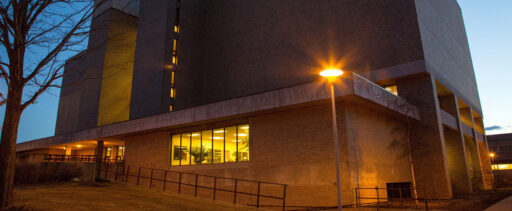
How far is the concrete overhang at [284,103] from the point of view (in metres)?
18.3

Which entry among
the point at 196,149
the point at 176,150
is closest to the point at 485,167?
the point at 196,149

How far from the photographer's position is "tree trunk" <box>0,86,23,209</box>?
981cm

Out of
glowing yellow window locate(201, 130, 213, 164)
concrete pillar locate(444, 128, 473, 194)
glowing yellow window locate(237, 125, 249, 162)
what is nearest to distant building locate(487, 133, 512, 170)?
→ concrete pillar locate(444, 128, 473, 194)

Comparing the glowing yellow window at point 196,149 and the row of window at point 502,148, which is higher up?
the row of window at point 502,148

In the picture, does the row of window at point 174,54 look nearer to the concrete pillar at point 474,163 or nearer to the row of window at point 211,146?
the row of window at point 211,146

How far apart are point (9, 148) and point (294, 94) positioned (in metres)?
13.8

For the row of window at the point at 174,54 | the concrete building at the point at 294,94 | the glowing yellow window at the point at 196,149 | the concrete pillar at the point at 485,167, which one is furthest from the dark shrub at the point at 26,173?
the concrete pillar at the point at 485,167

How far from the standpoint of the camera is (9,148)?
1013 centimetres

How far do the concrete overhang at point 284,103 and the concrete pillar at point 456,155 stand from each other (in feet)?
27.5

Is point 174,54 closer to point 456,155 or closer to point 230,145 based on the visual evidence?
point 230,145

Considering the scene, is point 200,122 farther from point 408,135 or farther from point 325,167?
point 408,135

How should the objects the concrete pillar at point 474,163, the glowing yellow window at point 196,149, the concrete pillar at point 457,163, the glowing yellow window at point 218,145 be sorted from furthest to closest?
the concrete pillar at point 474,163, the concrete pillar at point 457,163, the glowing yellow window at point 196,149, the glowing yellow window at point 218,145

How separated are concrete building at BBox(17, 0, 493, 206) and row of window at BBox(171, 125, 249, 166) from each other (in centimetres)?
9

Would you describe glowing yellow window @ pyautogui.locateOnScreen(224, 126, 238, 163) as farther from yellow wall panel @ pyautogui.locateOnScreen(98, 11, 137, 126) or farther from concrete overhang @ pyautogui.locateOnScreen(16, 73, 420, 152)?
yellow wall panel @ pyautogui.locateOnScreen(98, 11, 137, 126)
